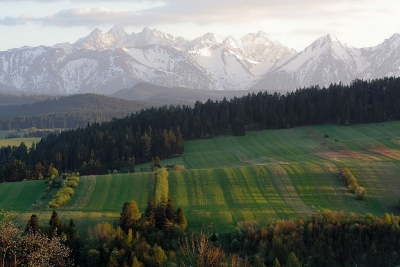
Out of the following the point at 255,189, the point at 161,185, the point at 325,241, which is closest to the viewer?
the point at 325,241

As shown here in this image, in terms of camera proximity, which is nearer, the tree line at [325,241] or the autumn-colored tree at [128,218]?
the tree line at [325,241]

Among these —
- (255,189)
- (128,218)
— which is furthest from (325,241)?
(128,218)

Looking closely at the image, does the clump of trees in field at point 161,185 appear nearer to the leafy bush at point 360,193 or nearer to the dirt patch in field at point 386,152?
the leafy bush at point 360,193

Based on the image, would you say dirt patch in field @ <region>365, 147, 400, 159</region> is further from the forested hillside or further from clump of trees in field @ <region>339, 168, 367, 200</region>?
the forested hillside

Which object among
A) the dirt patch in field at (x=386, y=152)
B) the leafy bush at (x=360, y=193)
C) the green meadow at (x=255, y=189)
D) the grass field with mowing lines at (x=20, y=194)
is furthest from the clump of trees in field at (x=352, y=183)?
the grass field with mowing lines at (x=20, y=194)

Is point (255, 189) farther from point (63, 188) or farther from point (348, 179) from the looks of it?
point (63, 188)
